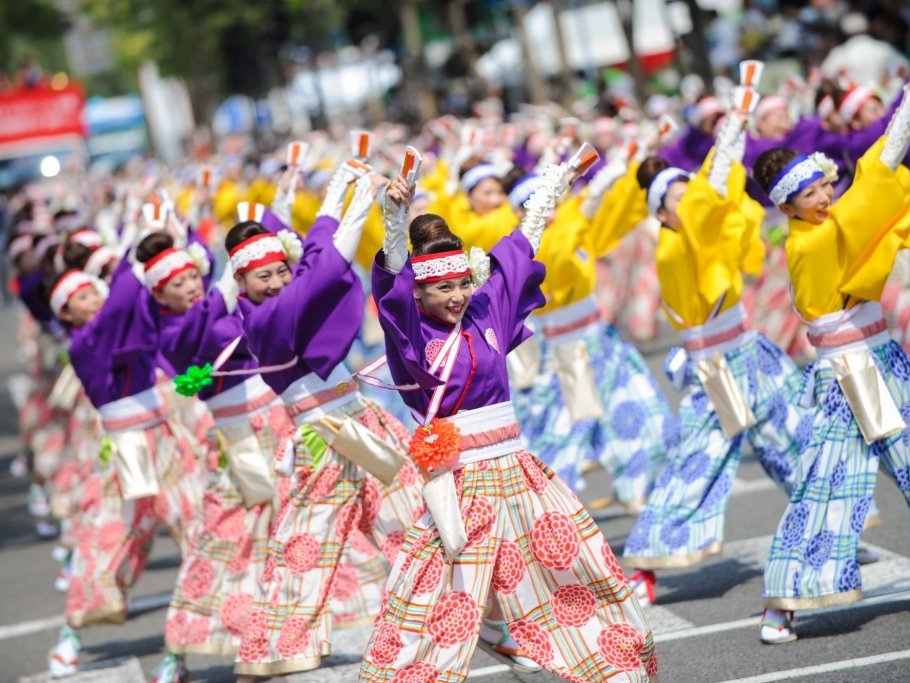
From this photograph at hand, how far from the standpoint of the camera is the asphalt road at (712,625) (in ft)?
20.4

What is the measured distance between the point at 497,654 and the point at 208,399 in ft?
6.86

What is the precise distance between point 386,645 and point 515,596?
45 cm

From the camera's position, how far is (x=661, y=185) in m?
7.66

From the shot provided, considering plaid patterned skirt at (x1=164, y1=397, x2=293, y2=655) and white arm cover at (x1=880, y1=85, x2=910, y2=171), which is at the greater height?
white arm cover at (x1=880, y1=85, x2=910, y2=171)

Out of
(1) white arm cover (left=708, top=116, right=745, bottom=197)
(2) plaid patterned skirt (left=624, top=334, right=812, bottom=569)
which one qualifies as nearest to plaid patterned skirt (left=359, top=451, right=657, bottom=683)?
(2) plaid patterned skirt (left=624, top=334, right=812, bottom=569)

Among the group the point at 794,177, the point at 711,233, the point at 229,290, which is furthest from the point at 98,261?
the point at 794,177

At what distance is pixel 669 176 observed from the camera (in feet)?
25.1

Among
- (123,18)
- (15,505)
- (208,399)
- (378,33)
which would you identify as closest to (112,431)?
(208,399)

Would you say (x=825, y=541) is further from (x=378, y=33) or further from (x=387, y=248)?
(x=378, y=33)

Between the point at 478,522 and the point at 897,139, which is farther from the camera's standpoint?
the point at 897,139

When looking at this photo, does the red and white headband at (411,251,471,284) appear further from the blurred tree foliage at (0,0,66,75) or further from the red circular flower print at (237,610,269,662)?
the blurred tree foliage at (0,0,66,75)

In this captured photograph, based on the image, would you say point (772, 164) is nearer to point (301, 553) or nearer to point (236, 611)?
point (301, 553)

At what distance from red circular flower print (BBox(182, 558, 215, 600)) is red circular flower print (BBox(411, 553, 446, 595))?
6.94 ft

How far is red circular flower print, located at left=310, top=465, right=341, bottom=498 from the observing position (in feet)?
22.2
